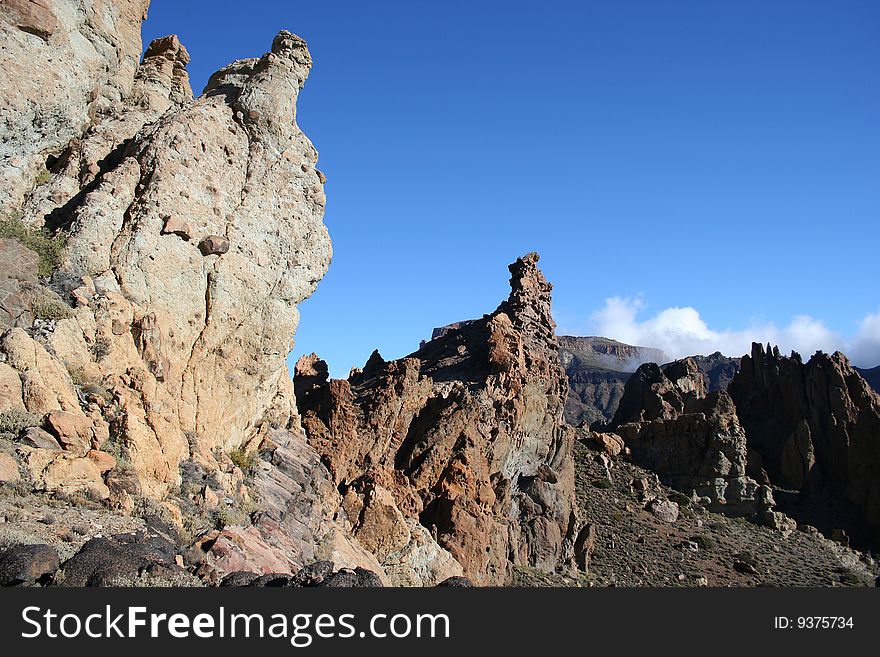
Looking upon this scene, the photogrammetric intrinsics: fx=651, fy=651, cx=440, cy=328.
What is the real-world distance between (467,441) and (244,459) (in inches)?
663

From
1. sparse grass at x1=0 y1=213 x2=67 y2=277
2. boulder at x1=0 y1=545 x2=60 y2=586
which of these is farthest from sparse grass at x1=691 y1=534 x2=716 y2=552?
boulder at x1=0 y1=545 x2=60 y2=586

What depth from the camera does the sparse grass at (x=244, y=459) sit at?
17297mm

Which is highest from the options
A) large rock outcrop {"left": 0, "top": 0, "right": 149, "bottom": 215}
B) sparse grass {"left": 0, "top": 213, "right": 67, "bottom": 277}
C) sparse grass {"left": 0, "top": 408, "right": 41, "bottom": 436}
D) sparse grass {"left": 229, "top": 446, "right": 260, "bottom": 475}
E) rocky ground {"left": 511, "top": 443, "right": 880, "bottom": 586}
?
large rock outcrop {"left": 0, "top": 0, "right": 149, "bottom": 215}

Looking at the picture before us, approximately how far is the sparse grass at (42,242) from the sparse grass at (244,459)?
6.35 metres

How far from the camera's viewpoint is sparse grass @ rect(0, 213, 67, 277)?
13438 mm

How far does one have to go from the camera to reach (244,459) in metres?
17.7

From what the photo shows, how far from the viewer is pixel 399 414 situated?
3244 cm

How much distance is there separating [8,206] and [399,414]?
20.5 m

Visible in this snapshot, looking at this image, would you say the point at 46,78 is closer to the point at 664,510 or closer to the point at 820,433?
the point at 664,510

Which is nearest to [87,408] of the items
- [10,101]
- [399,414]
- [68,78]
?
[10,101]

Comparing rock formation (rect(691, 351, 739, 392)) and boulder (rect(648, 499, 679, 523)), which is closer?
boulder (rect(648, 499, 679, 523))

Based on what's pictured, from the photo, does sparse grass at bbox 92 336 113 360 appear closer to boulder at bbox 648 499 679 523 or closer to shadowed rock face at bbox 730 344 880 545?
boulder at bbox 648 499 679 523

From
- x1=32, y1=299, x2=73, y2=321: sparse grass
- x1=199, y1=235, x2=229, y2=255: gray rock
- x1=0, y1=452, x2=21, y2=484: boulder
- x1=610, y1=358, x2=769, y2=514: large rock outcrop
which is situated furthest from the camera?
x1=610, y1=358, x2=769, y2=514: large rock outcrop

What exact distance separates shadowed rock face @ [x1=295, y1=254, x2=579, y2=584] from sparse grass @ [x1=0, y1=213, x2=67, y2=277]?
44.7 ft
